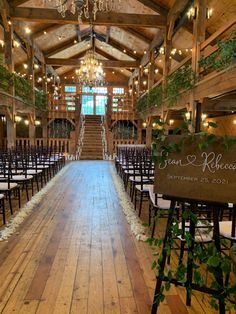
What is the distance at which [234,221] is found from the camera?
7.84 feet

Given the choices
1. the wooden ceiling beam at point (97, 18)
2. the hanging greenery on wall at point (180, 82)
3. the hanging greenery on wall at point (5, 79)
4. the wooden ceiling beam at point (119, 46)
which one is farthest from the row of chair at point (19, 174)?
the wooden ceiling beam at point (119, 46)

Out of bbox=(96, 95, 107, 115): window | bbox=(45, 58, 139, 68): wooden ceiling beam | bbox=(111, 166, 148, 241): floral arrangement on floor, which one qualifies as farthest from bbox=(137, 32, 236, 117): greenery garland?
bbox=(96, 95, 107, 115): window

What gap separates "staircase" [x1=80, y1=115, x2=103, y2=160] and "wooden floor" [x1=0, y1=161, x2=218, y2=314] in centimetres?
902

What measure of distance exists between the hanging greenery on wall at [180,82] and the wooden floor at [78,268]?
13.8 feet

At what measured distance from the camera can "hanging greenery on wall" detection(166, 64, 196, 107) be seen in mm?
7156

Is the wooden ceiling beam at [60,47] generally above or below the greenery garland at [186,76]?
above

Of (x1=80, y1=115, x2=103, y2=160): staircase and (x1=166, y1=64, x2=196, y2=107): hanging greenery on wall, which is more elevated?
(x1=166, y1=64, x2=196, y2=107): hanging greenery on wall

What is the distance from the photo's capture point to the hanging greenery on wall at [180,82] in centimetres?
716

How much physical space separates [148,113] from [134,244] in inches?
394

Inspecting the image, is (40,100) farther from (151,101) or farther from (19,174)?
(19,174)

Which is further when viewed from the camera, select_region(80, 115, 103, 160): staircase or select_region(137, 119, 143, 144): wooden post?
select_region(137, 119, 143, 144): wooden post

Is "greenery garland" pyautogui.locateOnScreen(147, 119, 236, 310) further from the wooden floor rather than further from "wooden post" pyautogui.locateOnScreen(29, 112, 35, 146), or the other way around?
"wooden post" pyautogui.locateOnScreen(29, 112, 35, 146)

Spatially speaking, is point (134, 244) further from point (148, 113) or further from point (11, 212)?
point (148, 113)

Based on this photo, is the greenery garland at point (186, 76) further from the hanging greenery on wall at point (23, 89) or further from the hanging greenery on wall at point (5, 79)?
the hanging greenery on wall at point (5, 79)
